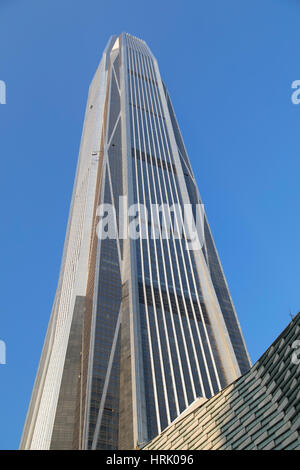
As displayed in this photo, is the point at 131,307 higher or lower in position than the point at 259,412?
higher

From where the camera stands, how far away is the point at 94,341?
316ft

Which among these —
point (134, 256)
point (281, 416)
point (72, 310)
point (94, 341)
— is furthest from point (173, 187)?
point (281, 416)

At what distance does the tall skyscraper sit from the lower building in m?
38.4

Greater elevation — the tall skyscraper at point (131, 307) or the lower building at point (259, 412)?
the tall skyscraper at point (131, 307)

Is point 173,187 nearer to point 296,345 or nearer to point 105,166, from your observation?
point 105,166

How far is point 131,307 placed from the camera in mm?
101812

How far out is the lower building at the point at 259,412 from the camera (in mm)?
33031

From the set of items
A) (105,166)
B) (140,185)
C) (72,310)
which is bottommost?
(72,310)

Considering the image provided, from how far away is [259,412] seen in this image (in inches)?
1426

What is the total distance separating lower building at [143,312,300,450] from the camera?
33.0m

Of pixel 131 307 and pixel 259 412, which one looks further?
pixel 131 307

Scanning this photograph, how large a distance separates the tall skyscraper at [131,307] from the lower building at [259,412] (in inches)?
1510

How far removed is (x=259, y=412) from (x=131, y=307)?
2633 inches

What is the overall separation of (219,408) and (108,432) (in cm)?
4801
